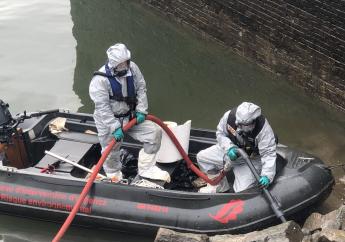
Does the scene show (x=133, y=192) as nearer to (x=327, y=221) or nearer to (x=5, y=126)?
(x=5, y=126)

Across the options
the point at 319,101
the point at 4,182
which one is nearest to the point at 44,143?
the point at 4,182

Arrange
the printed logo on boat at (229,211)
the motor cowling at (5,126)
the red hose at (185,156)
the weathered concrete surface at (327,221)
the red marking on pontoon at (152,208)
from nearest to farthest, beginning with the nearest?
the weathered concrete surface at (327,221) < the printed logo on boat at (229,211) < the red marking on pontoon at (152,208) < the red hose at (185,156) < the motor cowling at (5,126)

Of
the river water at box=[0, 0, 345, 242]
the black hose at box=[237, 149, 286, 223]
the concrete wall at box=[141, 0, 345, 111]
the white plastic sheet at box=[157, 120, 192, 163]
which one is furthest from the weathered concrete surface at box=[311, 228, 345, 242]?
the concrete wall at box=[141, 0, 345, 111]

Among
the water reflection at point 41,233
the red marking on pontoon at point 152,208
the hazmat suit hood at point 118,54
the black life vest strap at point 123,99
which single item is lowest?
the water reflection at point 41,233

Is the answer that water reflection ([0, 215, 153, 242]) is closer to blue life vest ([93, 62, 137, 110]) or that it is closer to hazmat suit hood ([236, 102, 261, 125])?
blue life vest ([93, 62, 137, 110])

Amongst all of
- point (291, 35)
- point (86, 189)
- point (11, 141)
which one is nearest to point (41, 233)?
point (11, 141)

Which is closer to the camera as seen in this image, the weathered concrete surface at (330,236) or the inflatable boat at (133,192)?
the weathered concrete surface at (330,236)

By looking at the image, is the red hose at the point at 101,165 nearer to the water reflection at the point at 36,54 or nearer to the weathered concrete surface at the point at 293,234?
the weathered concrete surface at the point at 293,234

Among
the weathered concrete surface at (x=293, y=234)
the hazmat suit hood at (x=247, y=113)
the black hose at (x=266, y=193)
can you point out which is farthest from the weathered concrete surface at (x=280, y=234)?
the hazmat suit hood at (x=247, y=113)

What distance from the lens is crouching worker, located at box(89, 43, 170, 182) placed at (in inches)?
264

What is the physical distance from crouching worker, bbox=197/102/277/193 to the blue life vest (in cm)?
114

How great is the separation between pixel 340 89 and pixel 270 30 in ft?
6.23

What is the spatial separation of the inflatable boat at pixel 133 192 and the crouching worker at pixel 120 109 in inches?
10.8

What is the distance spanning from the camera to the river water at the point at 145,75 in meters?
9.01
